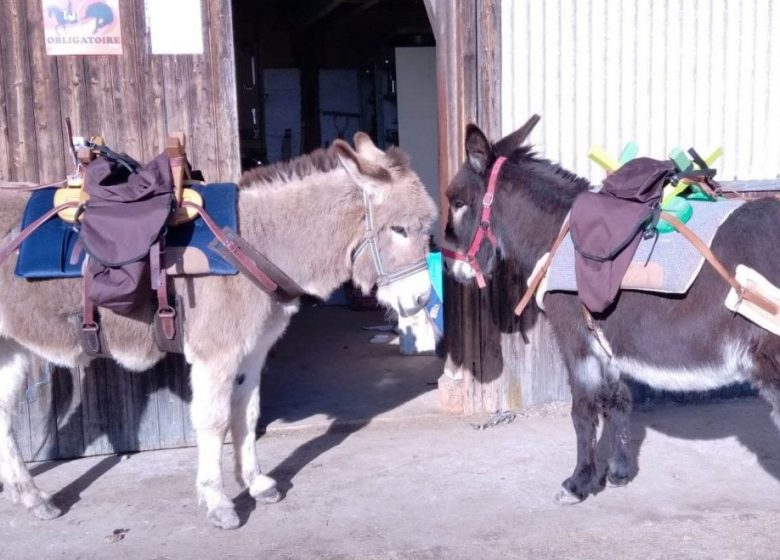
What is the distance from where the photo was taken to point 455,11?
17.2ft

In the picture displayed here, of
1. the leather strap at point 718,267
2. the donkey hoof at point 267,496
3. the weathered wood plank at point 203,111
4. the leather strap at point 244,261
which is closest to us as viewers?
the leather strap at point 718,267

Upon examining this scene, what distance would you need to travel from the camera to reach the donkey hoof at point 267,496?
4230 mm

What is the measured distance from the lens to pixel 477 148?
4195 mm

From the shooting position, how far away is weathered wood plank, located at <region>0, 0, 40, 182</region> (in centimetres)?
470

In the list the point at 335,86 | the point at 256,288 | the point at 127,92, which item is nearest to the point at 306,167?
the point at 256,288

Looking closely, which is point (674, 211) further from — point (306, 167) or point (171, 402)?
point (171, 402)

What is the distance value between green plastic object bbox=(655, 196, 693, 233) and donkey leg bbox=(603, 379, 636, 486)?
104 cm

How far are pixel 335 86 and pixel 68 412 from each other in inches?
274

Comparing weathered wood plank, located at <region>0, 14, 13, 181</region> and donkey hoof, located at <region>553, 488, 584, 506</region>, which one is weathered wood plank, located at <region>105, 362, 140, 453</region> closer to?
weathered wood plank, located at <region>0, 14, 13, 181</region>

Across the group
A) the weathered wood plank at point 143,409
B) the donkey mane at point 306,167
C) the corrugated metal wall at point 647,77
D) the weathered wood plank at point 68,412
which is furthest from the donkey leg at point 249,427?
the corrugated metal wall at point 647,77

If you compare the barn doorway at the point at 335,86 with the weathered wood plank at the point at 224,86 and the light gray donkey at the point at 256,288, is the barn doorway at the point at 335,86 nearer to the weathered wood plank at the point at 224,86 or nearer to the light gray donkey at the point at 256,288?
the weathered wood plank at the point at 224,86

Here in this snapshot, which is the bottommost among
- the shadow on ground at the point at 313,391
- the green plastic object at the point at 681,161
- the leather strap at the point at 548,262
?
the shadow on ground at the point at 313,391

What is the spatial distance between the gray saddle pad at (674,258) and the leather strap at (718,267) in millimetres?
44

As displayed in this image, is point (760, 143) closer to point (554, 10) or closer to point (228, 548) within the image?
point (554, 10)
